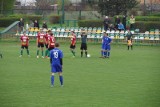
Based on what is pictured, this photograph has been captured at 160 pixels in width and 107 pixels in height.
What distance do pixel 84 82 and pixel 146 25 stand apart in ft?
104

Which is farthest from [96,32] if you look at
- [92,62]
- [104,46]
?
[92,62]

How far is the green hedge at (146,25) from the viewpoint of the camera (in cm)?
5447

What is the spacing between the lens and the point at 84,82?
77.4ft

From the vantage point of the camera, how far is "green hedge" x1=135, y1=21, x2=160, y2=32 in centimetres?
5447

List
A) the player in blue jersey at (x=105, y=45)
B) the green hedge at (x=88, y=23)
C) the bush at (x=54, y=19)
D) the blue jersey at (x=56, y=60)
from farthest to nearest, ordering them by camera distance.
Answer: the bush at (x=54, y=19) → the green hedge at (x=88, y=23) → the player in blue jersey at (x=105, y=45) → the blue jersey at (x=56, y=60)

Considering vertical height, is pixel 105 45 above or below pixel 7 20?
below

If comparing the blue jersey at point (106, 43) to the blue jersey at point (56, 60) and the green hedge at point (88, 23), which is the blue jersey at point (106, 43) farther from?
the green hedge at point (88, 23)

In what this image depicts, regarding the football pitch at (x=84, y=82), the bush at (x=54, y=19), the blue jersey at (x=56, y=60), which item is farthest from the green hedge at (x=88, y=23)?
the blue jersey at (x=56, y=60)

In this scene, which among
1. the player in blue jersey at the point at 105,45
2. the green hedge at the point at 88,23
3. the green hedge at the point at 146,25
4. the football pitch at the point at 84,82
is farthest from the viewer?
the green hedge at the point at 88,23

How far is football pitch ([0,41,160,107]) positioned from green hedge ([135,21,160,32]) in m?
15.7

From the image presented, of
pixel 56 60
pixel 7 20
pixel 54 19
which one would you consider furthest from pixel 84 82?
pixel 54 19

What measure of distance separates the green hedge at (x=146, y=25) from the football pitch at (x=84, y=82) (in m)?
15.7

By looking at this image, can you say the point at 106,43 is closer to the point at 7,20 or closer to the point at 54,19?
the point at 7,20

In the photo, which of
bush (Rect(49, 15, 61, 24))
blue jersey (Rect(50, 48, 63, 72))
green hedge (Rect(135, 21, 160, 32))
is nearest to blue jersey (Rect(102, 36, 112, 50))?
blue jersey (Rect(50, 48, 63, 72))
